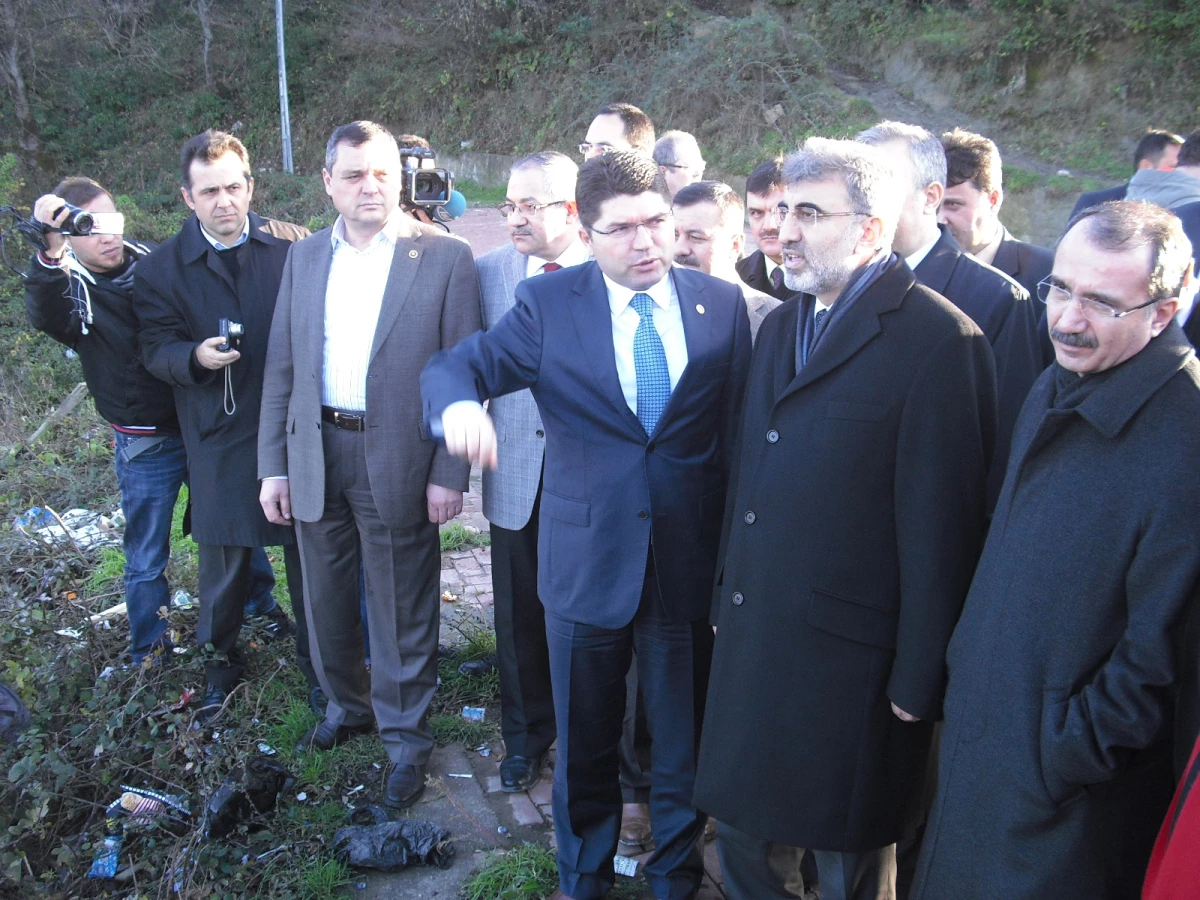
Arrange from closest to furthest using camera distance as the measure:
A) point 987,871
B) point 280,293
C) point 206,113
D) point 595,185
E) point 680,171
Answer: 1. point 987,871
2. point 595,185
3. point 280,293
4. point 680,171
5. point 206,113

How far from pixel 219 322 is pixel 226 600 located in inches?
48.5

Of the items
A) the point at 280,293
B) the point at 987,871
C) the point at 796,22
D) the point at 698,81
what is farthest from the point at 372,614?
the point at 796,22

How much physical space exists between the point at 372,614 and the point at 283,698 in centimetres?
84

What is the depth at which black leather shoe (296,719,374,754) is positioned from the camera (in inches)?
159

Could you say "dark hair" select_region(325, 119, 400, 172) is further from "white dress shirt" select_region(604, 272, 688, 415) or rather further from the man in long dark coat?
the man in long dark coat

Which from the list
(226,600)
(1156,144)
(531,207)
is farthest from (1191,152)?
(226,600)

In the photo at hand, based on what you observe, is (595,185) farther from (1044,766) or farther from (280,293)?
(1044,766)

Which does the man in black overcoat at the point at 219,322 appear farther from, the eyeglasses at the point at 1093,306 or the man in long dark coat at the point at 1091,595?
the eyeglasses at the point at 1093,306

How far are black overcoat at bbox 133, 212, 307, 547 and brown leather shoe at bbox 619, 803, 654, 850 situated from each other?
1862 mm

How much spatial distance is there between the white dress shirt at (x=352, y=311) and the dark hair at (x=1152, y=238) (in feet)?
8.37

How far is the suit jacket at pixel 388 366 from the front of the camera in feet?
12.1

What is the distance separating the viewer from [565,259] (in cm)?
380

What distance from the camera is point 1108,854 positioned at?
2.04 metres

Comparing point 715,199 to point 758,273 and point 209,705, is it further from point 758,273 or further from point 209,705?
point 209,705
